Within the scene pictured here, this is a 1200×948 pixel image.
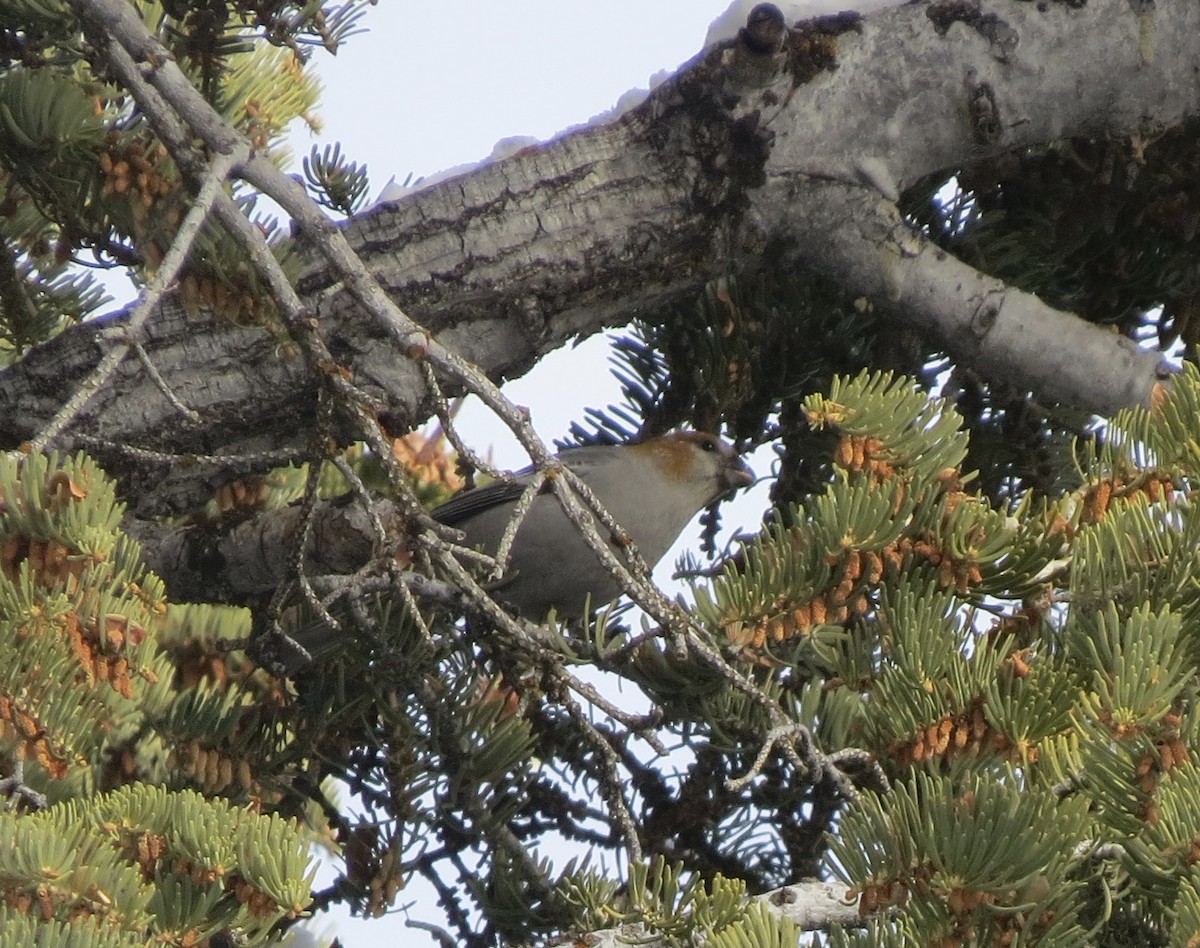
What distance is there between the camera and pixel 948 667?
1750mm

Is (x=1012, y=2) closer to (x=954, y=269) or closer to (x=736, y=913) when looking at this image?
(x=954, y=269)

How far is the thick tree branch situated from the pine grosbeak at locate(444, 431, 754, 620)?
781 millimetres

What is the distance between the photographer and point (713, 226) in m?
3.10

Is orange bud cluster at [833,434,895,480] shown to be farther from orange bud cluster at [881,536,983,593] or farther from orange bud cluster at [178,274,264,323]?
orange bud cluster at [178,274,264,323]

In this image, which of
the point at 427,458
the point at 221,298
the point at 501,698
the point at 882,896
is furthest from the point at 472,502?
the point at 882,896

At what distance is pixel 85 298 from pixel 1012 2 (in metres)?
2.73

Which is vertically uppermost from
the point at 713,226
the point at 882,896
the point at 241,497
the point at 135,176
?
the point at 713,226

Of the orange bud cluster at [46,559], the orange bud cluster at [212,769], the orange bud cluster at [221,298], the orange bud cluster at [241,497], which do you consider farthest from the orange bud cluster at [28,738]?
the orange bud cluster at [241,497]

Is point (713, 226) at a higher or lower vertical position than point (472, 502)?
higher

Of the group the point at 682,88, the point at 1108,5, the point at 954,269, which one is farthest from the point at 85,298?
the point at 1108,5

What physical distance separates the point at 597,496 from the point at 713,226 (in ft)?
3.49

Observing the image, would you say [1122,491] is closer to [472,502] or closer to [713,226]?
[713,226]

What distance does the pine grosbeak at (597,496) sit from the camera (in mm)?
3926

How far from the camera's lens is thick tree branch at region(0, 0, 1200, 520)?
113 inches
